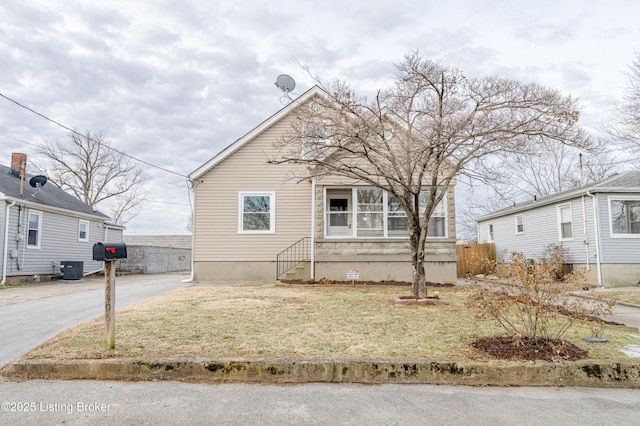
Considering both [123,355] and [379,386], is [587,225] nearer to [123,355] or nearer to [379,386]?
[379,386]

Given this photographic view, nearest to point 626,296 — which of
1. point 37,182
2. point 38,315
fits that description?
point 38,315

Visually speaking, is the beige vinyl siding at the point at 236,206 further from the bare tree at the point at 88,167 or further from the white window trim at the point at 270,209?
the bare tree at the point at 88,167

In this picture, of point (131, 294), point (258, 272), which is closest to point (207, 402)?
point (131, 294)

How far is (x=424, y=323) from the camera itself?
21.0 ft

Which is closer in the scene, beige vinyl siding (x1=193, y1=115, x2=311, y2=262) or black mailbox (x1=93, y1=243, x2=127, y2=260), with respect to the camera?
black mailbox (x1=93, y1=243, x2=127, y2=260)

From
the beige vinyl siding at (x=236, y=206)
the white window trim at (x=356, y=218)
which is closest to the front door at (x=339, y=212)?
the white window trim at (x=356, y=218)

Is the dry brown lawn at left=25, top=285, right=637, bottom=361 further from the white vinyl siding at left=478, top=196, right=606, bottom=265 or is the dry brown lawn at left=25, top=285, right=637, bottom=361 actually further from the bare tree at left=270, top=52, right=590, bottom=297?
the white vinyl siding at left=478, top=196, right=606, bottom=265

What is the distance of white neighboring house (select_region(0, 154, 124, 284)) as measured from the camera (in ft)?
49.3

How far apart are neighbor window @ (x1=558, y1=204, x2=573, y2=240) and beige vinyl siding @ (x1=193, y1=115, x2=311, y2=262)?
1078 cm

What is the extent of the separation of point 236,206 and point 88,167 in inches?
856

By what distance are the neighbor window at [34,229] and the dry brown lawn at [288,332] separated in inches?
442

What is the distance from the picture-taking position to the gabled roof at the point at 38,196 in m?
15.6

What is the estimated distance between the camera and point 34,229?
1659 centimetres

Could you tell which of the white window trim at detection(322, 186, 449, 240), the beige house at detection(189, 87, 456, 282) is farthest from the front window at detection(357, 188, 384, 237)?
the white window trim at detection(322, 186, 449, 240)
